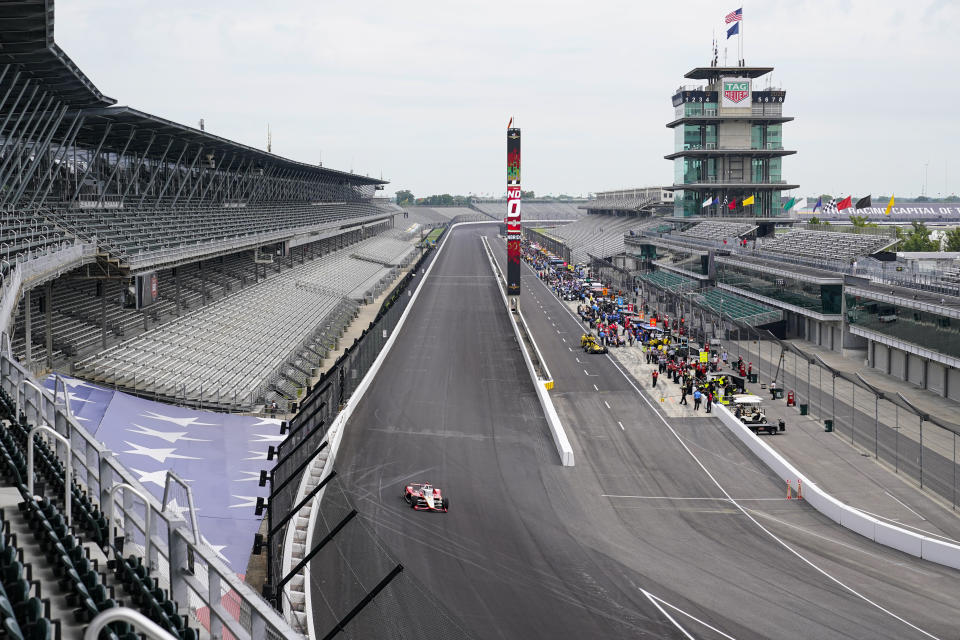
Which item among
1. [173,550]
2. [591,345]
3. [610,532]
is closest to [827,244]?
[591,345]

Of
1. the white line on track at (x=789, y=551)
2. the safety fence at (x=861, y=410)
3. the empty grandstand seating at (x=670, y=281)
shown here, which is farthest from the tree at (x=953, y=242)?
the white line on track at (x=789, y=551)

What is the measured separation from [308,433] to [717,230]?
70.8 meters

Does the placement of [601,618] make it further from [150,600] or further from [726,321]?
[726,321]

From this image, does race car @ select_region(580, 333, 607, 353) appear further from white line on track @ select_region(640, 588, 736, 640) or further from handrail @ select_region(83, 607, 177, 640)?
handrail @ select_region(83, 607, 177, 640)

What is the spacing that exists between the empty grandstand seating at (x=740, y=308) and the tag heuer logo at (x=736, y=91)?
3020 centimetres

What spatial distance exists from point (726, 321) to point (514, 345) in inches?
554

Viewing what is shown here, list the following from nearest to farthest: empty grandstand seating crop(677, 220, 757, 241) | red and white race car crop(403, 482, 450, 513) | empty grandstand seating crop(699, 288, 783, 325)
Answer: red and white race car crop(403, 482, 450, 513)
empty grandstand seating crop(699, 288, 783, 325)
empty grandstand seating crop(677, 220, 757, 241)

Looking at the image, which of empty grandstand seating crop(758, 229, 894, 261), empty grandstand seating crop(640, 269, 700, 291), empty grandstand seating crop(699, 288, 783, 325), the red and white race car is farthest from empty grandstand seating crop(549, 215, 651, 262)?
the red and white race car

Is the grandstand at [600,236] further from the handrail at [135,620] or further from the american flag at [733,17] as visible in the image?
the handrail at [135,620]

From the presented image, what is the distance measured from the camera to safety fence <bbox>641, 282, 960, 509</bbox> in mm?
30016

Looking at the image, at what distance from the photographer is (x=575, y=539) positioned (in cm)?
2386

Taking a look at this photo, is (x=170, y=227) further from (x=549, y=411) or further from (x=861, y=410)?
(x=861, y=410)

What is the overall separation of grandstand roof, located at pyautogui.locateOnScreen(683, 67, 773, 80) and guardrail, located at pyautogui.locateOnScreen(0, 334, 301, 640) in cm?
8908

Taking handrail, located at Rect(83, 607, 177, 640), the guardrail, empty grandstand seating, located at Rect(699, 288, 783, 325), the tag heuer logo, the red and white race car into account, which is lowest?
the red and white race car
